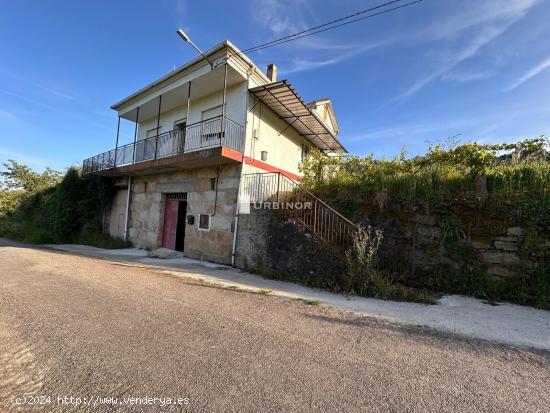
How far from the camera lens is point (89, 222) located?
585 inches

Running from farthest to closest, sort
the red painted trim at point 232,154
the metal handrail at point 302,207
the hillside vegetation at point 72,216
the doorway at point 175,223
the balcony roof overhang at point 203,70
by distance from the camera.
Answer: the hillside vegetation at point 72,216 < the doorway at point 175,223 < the balcony roof overhang at point 203,70 < the red painted trim at point 232,154 < the metal handrail at point 302,207

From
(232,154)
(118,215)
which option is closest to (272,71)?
(232,154)

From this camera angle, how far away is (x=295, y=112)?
11.5m

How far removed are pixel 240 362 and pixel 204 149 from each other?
7.58 meters

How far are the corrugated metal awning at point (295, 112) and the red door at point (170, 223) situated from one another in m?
5.75

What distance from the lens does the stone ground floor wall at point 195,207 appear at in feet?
31.5

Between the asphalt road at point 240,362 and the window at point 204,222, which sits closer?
the asphalt road at point 240,362

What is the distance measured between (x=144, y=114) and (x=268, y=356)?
48.4 ft

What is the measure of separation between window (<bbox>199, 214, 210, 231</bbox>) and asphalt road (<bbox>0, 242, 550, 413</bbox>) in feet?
18.0

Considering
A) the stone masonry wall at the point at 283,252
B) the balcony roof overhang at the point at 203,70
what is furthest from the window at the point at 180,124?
the stone masonry wall at the point at 283,252

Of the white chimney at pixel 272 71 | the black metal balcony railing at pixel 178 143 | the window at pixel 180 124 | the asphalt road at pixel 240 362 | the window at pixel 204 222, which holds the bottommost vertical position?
the asphalt road at pixel 240 362

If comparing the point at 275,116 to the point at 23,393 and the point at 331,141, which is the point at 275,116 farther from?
the point at 23,393

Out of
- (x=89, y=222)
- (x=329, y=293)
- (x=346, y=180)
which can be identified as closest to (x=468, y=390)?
(x=329, y=293)

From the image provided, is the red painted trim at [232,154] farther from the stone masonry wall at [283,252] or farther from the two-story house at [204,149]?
the stone masonry wall at [283,252]
